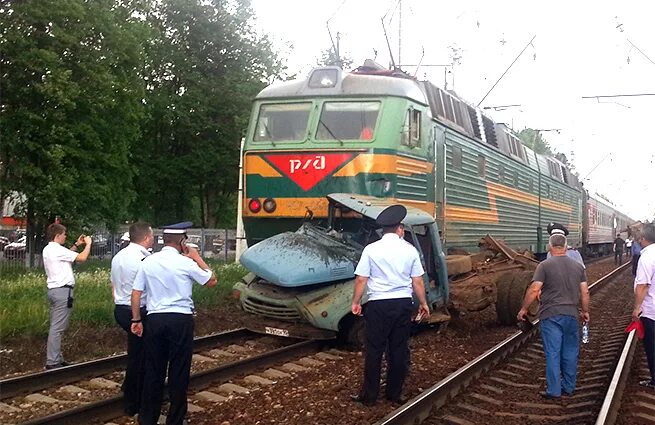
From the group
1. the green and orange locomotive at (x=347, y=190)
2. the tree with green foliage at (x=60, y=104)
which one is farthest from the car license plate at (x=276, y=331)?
the tree with green foliage at (x=60, y=104)

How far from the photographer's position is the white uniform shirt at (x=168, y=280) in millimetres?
6105

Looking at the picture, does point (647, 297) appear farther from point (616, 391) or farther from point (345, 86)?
point (345, 86)

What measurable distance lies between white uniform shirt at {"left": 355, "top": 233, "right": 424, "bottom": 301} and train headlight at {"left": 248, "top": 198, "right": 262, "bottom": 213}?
13.7 feet

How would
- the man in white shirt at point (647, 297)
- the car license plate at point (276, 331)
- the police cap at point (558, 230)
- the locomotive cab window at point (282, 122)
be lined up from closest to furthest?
the man in white shirt at point (647, 297) < the police cap at point (558, 230) < the car license plate at point (276, 331) < the locomotive cab window at point (282, 122)

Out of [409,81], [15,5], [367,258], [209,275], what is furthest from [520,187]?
[15,5]

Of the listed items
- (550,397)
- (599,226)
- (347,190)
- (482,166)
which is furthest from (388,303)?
(599,226)

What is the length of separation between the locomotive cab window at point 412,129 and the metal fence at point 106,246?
13596 millimetres

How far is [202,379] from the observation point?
25.8 feet

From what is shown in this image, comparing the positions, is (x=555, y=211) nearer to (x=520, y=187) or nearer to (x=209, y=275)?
(x=520, y=187)

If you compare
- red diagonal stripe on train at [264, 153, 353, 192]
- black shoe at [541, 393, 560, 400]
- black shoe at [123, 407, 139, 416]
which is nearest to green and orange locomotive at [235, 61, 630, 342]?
red diagonal stripe on train at [264, 153, 353, 192]

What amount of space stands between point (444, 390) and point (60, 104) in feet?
66.8

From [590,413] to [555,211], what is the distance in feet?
56.5

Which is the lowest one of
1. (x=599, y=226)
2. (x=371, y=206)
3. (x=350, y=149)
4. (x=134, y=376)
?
(x=134, y=376)

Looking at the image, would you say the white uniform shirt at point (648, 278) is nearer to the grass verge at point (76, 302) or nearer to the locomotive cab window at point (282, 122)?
the locomotive cab window at point (282, 122)
